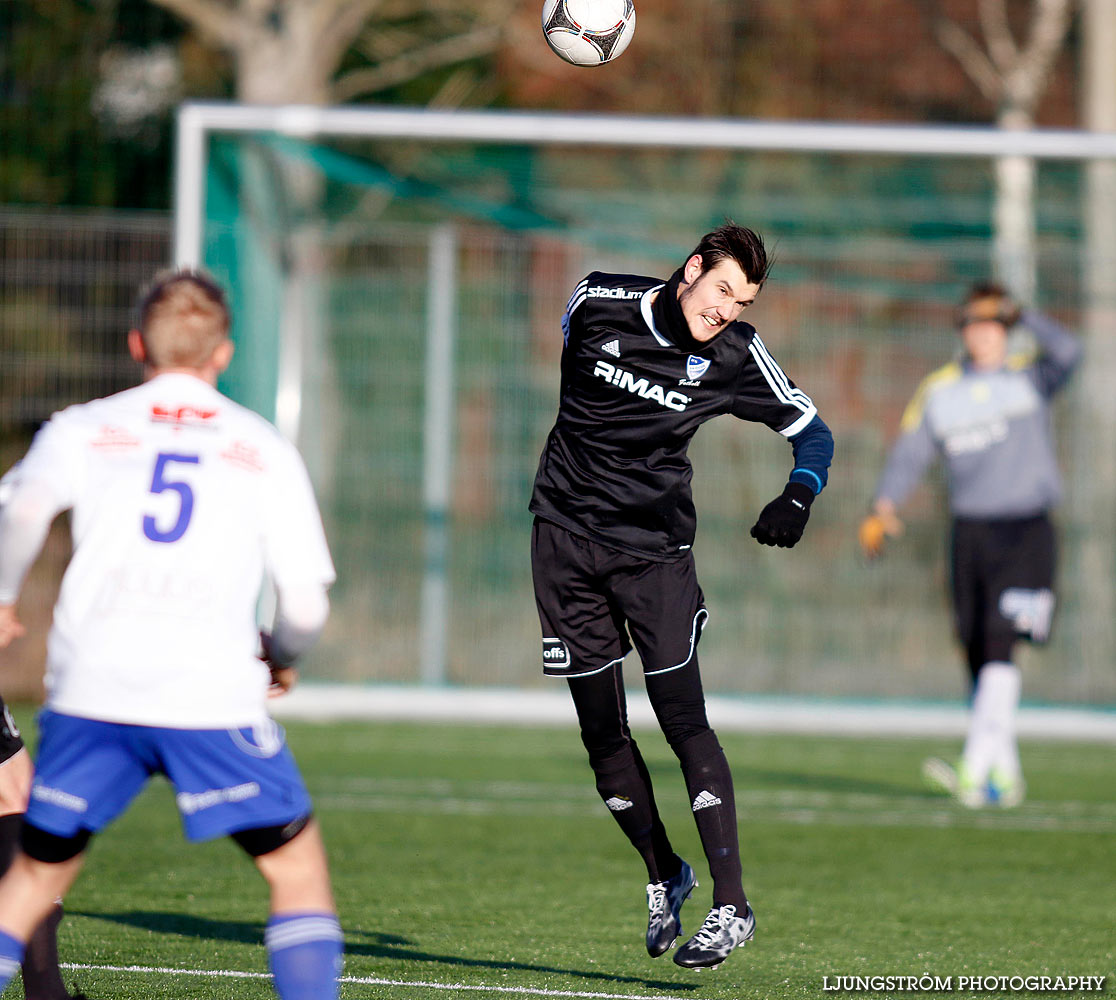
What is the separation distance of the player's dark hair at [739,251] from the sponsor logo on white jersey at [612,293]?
271 mm

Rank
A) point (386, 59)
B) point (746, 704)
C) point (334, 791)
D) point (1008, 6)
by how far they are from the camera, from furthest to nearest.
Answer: point (1008, 6), point (386, 59), point (746, 704), point (334, 791)

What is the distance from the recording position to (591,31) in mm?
6758

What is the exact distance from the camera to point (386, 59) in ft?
58.0

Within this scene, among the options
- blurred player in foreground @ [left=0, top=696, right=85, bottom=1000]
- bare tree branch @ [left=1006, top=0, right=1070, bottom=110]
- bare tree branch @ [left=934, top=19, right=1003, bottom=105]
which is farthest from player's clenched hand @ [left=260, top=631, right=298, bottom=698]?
bare tree branch @ [left=934, top=19, right=1003, bottom=105]

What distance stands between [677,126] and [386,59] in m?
8.34

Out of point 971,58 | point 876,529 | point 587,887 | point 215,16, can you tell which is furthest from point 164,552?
point 971,58

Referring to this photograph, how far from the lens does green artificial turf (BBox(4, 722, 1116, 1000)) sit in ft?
15.3

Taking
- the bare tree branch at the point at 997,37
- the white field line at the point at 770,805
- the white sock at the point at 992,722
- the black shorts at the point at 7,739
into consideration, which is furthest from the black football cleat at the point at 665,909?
the bare tree branch at the point at 997,37

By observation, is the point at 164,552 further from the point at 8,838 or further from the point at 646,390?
the point at 646,390

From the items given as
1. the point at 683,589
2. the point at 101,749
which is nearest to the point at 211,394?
the point at 101,749

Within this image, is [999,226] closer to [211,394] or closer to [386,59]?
[386,59]

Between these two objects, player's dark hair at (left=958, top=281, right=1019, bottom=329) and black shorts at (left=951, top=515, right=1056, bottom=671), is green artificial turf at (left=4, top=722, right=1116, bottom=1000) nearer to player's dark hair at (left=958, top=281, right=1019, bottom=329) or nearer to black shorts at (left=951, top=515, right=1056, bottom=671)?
black shorts at (left=951, top=515, right=1056, bottom=671)

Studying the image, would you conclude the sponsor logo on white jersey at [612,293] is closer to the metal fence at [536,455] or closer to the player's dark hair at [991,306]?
the player's dark hair at [991,306]

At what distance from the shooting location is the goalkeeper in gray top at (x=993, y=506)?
809 centimetres
